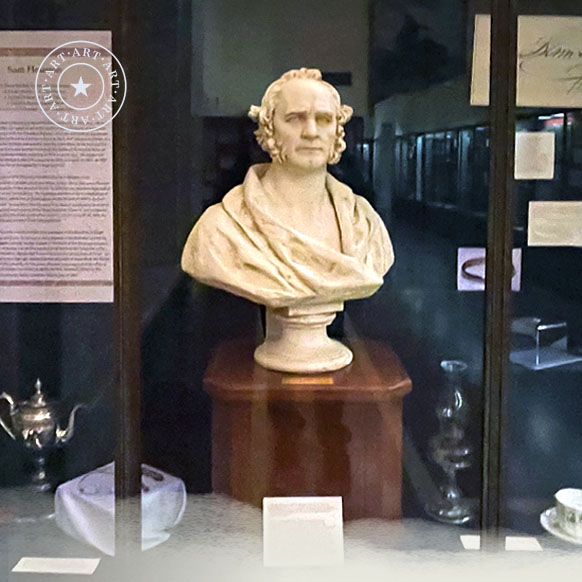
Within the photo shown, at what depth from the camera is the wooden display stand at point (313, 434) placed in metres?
2.11

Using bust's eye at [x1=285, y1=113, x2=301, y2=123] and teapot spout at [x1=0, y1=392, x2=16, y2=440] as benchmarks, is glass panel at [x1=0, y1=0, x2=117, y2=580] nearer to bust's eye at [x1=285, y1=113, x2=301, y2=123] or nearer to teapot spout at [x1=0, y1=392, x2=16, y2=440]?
teapot spout at [x1=0, y1=392, x2=16, y2=440]

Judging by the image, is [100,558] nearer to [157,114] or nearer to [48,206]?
[48,206]

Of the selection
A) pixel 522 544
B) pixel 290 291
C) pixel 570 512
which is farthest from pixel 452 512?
pixel 290 291

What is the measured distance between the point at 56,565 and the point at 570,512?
1.30 metres

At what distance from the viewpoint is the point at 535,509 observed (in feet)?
7.74

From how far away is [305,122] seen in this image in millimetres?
2104

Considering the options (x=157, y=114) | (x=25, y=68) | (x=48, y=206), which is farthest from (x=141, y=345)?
(x=25, y=68)

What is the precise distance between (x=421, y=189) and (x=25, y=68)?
1.11 metres

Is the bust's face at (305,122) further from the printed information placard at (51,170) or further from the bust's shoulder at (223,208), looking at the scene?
the printed information placard at (51,170)

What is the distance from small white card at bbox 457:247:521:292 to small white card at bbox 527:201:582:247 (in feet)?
0.23

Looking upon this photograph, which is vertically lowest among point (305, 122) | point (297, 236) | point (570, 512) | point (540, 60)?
point (570, 512)

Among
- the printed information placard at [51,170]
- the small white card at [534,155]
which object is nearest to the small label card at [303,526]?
the printed information placard at [51,170]

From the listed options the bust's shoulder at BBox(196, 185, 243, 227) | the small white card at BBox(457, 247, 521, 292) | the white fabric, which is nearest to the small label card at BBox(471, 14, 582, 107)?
the small white card at BBox(457, 247, 521, 292)

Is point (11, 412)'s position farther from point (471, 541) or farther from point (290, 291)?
point (471, 541)
